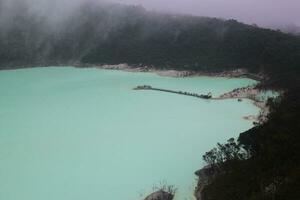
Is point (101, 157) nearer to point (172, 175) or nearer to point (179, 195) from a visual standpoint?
point (172, 175)

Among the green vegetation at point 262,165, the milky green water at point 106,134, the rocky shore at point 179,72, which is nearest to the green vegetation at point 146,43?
the rocky shore at point 179,72

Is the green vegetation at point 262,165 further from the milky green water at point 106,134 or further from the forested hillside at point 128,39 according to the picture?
the forested hillside at point 128,39

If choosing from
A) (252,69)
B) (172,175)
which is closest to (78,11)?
(252,69)

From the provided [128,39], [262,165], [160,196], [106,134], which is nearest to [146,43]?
[128,39]

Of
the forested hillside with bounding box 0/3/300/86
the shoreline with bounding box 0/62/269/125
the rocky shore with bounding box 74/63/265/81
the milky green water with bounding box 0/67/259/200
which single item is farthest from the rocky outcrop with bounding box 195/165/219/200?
the forested hillside with bounding box 0/3/300/86

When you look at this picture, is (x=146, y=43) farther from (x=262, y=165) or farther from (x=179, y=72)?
(x=262, y=165)

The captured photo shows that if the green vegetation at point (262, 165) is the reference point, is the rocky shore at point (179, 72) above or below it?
above
